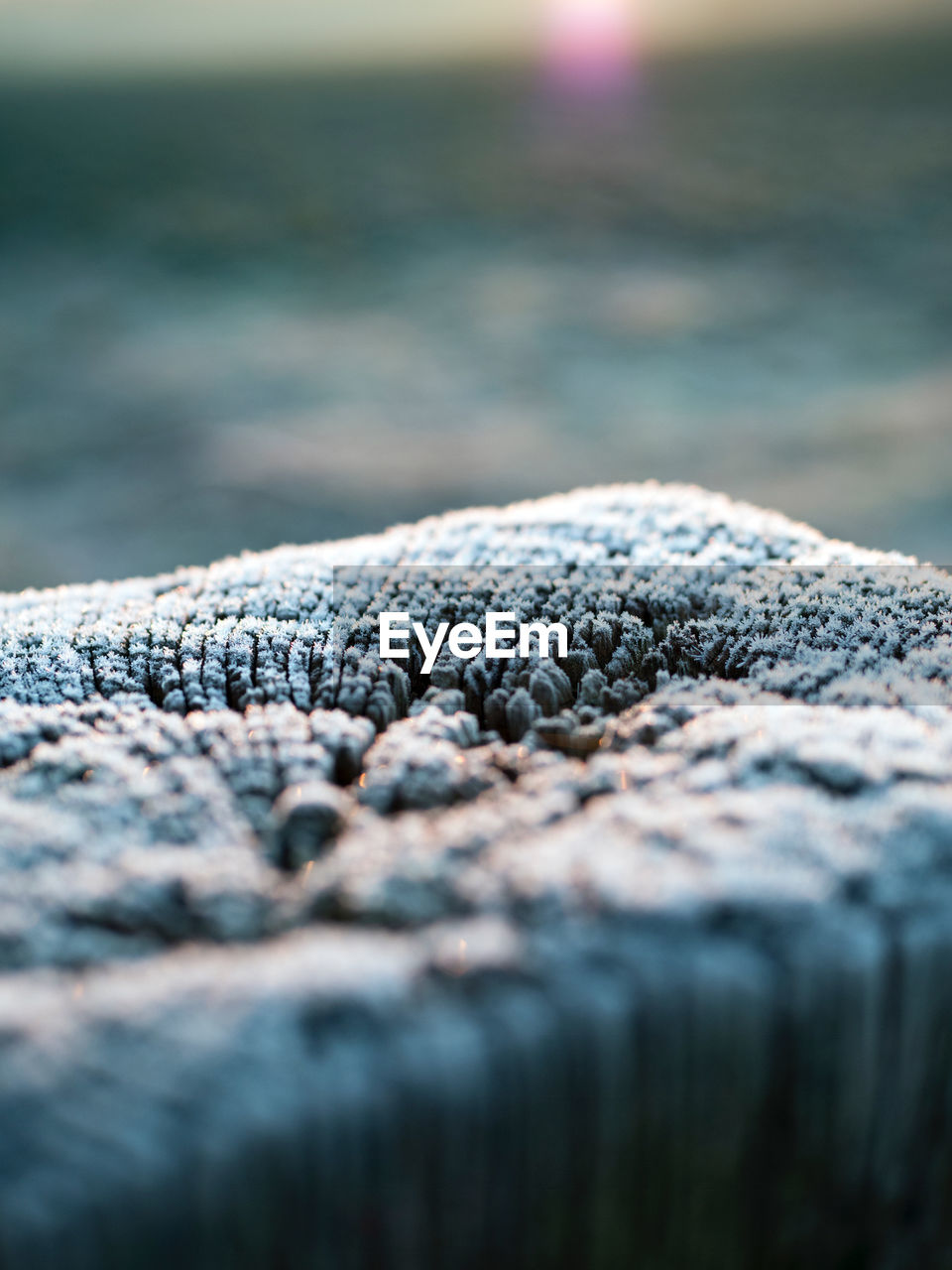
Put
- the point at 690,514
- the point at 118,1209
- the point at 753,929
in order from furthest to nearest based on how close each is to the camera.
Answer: the point at 690,514
the point at 753,929
the point at 118,1209

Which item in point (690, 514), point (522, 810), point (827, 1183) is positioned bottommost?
point (827, 1183)

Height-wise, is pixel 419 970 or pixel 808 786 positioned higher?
pixel 808 786

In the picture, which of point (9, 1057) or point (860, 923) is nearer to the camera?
point (9, 1057)

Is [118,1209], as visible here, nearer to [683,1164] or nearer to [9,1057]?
[9,1057]

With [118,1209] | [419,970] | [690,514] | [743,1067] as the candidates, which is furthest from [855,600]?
[118,1209]

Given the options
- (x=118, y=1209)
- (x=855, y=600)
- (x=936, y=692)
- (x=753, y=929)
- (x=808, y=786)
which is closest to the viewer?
(x=118, y=1209)

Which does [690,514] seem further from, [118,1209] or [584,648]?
[118,1209]

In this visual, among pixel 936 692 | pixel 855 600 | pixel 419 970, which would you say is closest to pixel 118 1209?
pixel 419 970
